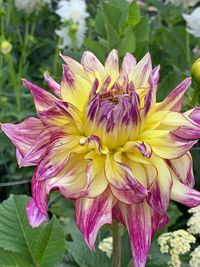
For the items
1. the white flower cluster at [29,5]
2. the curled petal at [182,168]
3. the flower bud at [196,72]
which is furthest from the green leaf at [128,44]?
the white flower cluster at [29,5]

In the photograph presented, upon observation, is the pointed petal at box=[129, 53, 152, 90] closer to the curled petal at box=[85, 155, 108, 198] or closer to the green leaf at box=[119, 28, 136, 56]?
the curled petal at box=[85, 155, 108, 198]

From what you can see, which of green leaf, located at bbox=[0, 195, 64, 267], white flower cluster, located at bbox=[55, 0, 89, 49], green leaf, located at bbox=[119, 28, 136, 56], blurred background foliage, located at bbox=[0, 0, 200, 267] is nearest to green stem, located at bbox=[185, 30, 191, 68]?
blurred background foliage, located at bbox=[0, 0, 200, 267]

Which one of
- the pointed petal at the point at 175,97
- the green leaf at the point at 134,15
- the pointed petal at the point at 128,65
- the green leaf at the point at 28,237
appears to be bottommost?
the green leaf at the point at 28,237

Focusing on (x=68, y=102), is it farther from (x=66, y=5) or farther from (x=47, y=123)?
(x=66, y=5)

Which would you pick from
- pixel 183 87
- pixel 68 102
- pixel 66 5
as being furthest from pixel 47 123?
pixel 66 5

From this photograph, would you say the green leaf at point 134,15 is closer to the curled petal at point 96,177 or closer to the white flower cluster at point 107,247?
the white flower cluster at point 107,247

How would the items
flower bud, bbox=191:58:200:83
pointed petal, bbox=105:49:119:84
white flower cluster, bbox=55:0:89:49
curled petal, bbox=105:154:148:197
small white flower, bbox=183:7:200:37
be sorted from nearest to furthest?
curled petal, bbox=105:154:148:197 < pointed petal, bbox=105:49:119:84 < flower bud, bbox=191:58:200:83 < small white flower, bbox=183:7:200:37 < white flower cluster, bbox=55:0:89:49
